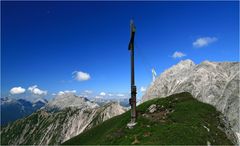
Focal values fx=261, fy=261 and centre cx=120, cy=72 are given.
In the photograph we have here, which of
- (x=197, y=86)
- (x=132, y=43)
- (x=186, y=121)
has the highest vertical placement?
(x=197, y=86)

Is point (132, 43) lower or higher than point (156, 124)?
higher

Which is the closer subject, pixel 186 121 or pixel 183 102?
pixel 186 121

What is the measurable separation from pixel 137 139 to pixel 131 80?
11.8 metres

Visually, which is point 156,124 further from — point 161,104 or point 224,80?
point 224,80

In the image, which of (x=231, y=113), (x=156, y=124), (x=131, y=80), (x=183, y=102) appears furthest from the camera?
(x=231, y=113)

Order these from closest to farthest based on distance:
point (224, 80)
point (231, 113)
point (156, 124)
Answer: point (156, 124), point (231, 113), point (224, 80)

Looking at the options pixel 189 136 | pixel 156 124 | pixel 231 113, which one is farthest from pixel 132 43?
pixel 231 113

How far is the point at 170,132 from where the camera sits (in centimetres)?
3638

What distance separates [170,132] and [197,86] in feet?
547

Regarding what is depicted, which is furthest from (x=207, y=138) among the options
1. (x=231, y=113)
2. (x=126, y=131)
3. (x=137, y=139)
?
(x=231, y=113)

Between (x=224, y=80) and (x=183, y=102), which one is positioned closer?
(x=183, y=102)

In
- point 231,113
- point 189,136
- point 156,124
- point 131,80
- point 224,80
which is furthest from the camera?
point 224,80

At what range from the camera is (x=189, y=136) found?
35.3 m

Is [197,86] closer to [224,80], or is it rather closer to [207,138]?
[224,80]
